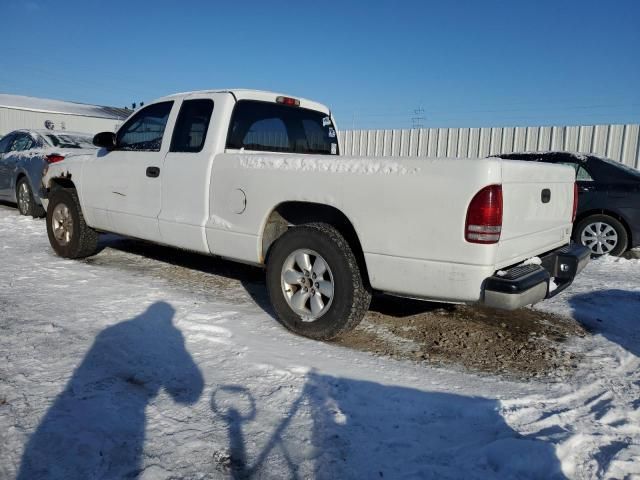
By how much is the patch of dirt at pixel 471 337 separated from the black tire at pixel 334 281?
9.5 inches

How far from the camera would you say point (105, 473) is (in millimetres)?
2094

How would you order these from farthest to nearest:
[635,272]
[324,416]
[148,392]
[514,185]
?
[635,272] < [514,185] < [148,392] < [324,416]

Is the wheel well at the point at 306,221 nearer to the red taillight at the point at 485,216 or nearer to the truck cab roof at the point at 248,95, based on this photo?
the red taillight at the point at 485,216

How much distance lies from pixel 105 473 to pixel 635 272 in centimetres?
658

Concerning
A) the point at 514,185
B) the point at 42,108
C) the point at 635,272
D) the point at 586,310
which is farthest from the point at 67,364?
the point at 42,108

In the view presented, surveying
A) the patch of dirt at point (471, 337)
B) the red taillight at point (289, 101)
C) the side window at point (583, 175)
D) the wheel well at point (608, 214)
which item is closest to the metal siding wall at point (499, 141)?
the side window at point (583, 175)

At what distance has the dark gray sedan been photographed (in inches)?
340

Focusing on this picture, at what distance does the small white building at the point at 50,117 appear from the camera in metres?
30.6

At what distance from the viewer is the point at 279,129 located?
472 centimetres

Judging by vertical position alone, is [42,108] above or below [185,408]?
above

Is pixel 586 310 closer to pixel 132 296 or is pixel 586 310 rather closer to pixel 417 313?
pixel 417 313

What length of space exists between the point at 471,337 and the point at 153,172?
326cm

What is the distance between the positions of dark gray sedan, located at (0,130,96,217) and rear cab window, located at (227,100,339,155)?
16.9 feet

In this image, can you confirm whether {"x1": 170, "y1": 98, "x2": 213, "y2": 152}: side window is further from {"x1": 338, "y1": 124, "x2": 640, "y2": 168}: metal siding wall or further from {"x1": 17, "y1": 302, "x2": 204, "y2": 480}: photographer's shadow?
{"x1": 338, "y1": 124, "x2": 640, "y2": 168}: metal siding wall
